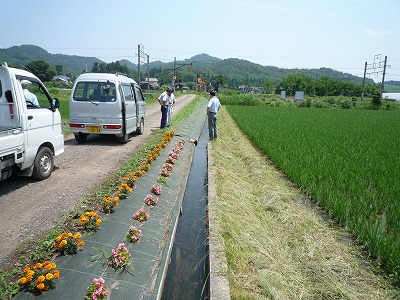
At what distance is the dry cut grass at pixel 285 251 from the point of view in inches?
122

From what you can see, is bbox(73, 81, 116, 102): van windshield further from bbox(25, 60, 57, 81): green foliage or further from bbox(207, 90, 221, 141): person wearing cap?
bbox(25, 60, 57, 81): green foliage

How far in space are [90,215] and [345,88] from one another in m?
87.8

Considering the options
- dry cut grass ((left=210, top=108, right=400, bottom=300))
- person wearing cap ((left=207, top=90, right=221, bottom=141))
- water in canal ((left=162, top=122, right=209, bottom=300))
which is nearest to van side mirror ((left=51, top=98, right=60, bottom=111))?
water in canal ((left=162, top=122, right=209, bottom=300))

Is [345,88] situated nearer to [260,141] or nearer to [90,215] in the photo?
[260,141]

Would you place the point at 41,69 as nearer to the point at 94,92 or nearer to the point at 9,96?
the point at 94,92

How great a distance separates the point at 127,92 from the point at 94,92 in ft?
3.73

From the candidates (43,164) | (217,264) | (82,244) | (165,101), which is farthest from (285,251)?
(165,101)

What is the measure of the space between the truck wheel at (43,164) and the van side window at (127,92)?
3938 millimetres

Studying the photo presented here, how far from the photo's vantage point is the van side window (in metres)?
9.45

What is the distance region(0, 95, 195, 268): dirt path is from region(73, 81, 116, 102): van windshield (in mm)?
1488

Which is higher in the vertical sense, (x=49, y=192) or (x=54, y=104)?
(x=54, y=104)

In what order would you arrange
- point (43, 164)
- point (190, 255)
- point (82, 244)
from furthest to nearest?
point (43, 164), point (190, 255), point (82, 244)

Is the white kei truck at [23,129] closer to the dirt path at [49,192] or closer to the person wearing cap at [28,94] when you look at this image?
the person wearing cap at [28,94]

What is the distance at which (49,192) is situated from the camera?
5.17m
